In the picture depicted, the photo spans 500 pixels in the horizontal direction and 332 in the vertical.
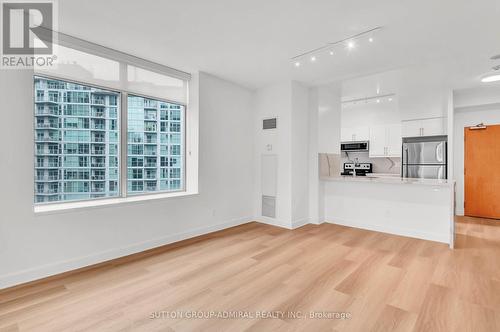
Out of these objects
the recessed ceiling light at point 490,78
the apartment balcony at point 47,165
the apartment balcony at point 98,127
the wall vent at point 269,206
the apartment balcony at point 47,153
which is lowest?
the wall vent at point 269,206

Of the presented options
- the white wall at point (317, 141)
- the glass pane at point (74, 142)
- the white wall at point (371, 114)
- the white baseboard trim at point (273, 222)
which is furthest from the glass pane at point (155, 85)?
the white wall at point (371, 114)

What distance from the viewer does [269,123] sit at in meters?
4.97

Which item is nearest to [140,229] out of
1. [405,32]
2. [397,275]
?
[397,275]

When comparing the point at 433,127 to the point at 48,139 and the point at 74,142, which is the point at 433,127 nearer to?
the point at 74,142

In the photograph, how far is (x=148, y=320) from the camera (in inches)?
77.8

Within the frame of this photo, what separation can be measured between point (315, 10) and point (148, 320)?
3.24 metres

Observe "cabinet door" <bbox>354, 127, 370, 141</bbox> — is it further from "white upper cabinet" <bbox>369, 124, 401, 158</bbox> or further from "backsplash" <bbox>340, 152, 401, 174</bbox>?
"backsplash" <bbox>340, 152, 401, 174</bbox>

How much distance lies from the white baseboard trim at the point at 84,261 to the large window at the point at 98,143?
80cm

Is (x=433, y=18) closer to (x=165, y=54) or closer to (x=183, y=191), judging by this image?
(x=165, y=54)

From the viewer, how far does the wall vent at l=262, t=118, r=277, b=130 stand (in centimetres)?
488

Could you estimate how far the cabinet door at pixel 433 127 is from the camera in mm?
5963

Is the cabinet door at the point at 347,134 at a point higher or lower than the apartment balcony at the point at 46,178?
higher

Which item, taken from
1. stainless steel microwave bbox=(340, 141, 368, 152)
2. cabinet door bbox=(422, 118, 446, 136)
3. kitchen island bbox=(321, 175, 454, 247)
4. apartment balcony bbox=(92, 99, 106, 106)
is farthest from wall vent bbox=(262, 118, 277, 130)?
cabinet door bbox=(422, 118, 446, 136)

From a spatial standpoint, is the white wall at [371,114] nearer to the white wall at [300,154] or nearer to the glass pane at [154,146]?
the white wall at [300,154]
